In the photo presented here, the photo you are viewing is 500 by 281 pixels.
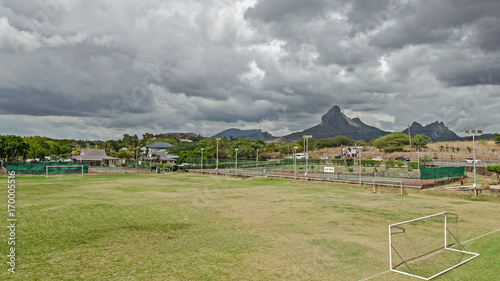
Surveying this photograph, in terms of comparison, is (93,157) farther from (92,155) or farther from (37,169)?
(37,169)

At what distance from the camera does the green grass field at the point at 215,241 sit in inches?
364

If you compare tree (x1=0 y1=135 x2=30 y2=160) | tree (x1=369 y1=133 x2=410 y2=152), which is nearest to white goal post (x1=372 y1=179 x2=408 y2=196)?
tree (x1=0 y1=135 x2=30 y2=160)

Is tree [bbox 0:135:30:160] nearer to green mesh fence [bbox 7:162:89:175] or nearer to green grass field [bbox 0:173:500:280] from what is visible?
green mesh fence [bbox 7:162:89:175]

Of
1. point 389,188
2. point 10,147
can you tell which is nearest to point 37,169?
point 10,147

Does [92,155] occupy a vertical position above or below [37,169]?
above

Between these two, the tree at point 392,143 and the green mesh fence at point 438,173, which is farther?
the tree at point 392,143

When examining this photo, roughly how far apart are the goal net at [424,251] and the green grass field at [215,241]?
37cm

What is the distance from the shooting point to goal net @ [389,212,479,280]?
32.1 feet

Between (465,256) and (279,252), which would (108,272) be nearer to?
(279,252)

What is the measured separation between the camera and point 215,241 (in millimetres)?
12633

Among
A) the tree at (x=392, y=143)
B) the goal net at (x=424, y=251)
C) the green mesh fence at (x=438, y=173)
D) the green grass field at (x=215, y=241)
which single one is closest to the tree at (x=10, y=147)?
the green grass field at (x=215, y=241)

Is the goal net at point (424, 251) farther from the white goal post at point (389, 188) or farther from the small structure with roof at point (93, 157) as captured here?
the small structure with roof at point (93, 157)

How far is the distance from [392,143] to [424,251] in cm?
12655

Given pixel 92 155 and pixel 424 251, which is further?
pixel 92 155
